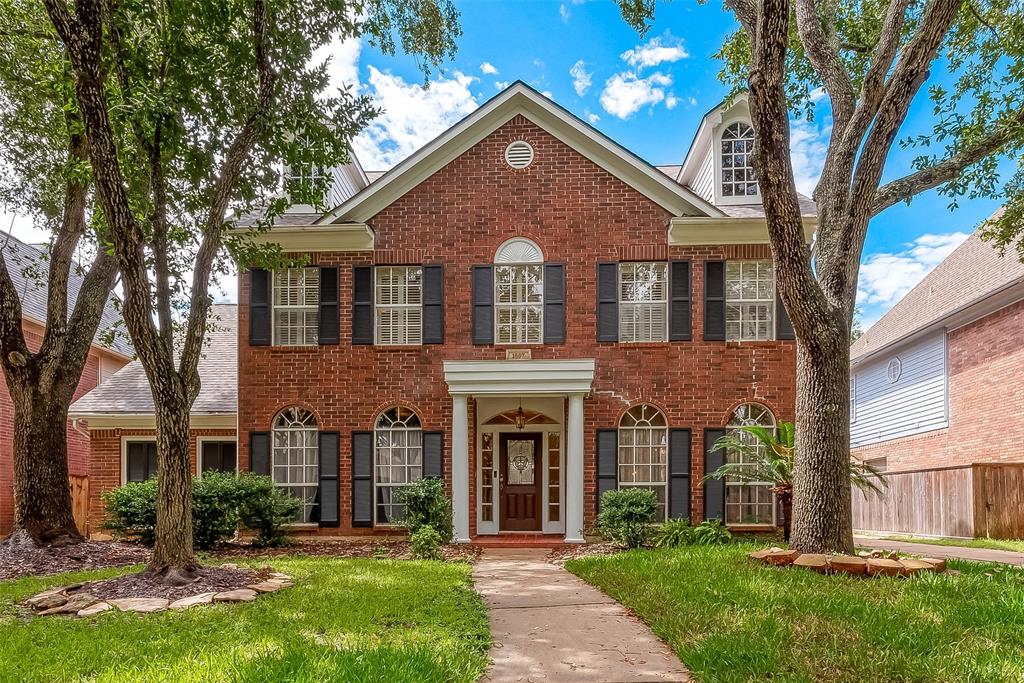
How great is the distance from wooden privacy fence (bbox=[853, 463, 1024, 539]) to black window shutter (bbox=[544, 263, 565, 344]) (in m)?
5.90

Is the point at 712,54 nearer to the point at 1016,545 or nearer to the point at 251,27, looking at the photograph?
the point at 251,27

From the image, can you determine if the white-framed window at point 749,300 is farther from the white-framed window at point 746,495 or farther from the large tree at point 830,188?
the large tree at point 830,188

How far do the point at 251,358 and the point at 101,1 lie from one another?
6.48 meters

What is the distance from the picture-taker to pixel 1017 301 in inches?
541

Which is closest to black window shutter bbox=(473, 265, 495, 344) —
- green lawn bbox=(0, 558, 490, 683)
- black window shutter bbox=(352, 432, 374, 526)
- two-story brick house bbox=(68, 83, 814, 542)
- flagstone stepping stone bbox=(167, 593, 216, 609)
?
two-story brick house bbox=(68, 83, 814, 542)

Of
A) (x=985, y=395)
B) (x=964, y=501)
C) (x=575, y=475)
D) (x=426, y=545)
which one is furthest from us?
(x=985, y=395)

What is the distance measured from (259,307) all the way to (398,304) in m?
2.45

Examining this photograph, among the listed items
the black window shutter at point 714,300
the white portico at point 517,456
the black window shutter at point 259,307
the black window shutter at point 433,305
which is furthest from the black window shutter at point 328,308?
the black window shutter at point 714,300

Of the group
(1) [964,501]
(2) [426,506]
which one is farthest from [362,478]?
(1) [964,501]

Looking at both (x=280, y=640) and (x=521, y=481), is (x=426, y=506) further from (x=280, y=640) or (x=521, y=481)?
(x=280, y=640)

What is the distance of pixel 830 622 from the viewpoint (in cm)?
496

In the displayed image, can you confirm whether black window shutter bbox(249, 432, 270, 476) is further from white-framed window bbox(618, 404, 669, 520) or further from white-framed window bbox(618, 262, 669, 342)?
white-framed window bbox(618, 262, 669, 342)

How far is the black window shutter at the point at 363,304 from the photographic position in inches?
469

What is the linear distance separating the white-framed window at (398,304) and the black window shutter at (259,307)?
75.4 inches
